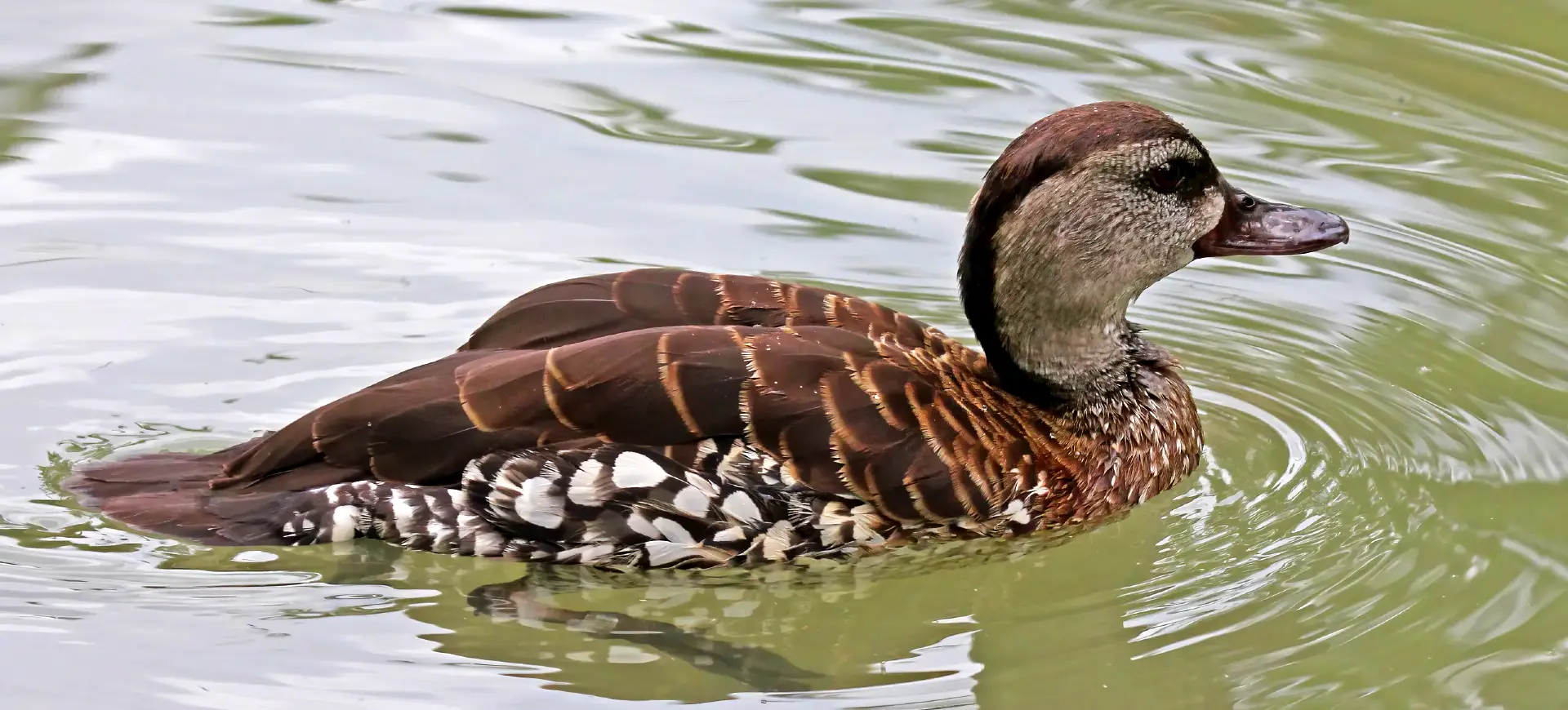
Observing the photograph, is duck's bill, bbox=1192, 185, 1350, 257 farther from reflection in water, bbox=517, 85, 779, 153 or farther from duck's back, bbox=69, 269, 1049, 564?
→ reflection in water, bbox=517, 85, 779, 153

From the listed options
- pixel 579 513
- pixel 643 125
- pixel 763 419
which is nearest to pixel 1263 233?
pixel 763 419

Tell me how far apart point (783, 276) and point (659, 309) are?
186cm

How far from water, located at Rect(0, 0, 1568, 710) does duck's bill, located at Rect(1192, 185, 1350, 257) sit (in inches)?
30.5

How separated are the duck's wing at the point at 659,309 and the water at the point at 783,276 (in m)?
0.75

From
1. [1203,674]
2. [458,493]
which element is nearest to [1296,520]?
[1203,674]

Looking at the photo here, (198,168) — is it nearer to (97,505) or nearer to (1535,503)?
(97,505)

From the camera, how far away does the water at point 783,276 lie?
5461mm

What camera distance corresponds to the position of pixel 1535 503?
6.32m

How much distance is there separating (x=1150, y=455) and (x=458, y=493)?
2247 millimetres

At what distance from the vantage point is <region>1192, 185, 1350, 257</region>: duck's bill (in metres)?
6.43

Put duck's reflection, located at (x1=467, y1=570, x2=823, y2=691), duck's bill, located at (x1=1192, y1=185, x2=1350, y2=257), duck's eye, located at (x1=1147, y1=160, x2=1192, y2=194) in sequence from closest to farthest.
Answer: duck's reflection, located at (x1=467, y1=570, x2=823, y2=691)
duck's eye, located at (x1=1147, y1=160, x2=1192, y2=194)
duck's bill, located at (x1=1192, y1=185, x2=1350, y2=257)

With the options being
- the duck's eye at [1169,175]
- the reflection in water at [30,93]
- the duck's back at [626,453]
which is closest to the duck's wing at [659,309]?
the duck's back at [626,453]

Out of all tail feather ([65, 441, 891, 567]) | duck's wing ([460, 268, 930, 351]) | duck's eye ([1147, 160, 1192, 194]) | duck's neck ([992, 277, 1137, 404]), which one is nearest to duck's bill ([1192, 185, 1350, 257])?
duck's eye ([1147, 160, 1192, 194])

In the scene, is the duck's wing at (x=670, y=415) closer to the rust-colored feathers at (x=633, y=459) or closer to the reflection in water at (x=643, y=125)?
the rust-colored feathers at (x=633, y=459)
